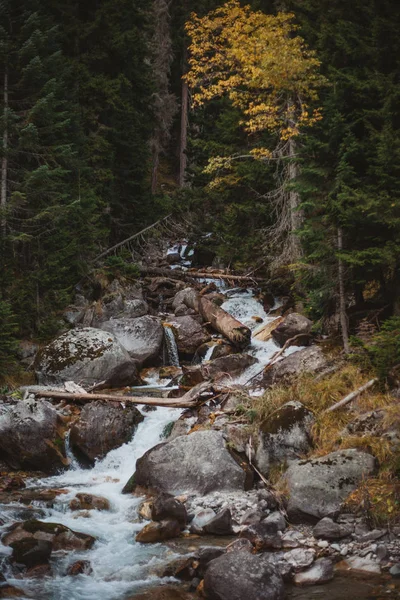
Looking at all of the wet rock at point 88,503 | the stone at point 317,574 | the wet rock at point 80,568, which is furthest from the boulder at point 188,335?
the stone at point 317,574

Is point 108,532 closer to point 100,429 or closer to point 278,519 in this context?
point 278,519

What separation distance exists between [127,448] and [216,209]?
14941 mm

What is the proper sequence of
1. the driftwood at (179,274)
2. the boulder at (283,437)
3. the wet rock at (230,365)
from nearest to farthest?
the boulder at (283,437)
the wet rock at (230,365)
the driftwood at (179,274)

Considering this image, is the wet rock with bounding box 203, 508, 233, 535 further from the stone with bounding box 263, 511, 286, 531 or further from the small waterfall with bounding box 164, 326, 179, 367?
the small waterfall with bounding box 164, 326, 179, 367

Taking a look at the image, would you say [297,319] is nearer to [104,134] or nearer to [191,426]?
[191,426]

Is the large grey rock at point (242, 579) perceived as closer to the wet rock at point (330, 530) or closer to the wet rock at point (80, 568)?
the wet rock at point (330, 530)

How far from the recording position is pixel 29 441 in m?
10.4

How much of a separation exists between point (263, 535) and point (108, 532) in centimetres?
265

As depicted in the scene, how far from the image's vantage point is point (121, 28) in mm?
23594

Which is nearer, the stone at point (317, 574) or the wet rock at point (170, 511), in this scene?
the stone at point (317, 574)

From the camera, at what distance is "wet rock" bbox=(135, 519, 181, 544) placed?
7.96 metres

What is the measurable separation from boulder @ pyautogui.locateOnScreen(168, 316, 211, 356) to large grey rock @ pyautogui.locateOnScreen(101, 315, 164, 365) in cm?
89

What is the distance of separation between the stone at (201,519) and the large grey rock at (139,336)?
25.9ft

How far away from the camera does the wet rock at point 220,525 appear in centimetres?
797
